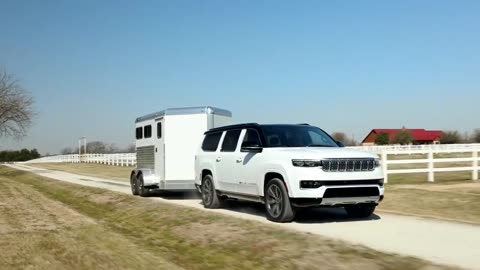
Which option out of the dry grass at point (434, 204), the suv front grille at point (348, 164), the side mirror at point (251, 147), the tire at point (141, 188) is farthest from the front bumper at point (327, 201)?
the tire at point (141, 188)

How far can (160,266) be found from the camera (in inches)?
308

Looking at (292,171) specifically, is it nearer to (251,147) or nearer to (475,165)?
(251,147)

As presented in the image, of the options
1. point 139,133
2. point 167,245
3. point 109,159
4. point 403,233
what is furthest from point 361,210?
point 109,159

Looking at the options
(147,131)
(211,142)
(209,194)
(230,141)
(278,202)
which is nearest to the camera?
(278,202)

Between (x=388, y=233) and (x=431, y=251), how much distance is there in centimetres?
173

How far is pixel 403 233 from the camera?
30.9 ft

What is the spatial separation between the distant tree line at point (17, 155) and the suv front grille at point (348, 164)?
125102 millimetres

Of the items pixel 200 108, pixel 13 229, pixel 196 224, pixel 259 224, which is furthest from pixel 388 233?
pixel 200 108

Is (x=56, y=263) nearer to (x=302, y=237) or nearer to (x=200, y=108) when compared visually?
(x=302, y=237)

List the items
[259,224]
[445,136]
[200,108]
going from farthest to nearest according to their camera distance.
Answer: [445,136] < [200,108] < [259,224]

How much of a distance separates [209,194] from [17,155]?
4886 inches

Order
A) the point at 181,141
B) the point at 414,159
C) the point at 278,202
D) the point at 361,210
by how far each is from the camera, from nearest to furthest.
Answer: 1. the point at 278,202
2. the point at 361,210
3. the point at 181,141
4. the point at 414,159

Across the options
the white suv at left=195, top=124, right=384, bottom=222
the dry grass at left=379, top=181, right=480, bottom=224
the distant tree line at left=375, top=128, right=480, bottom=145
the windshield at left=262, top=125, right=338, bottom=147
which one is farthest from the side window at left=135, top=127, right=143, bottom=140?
the distant tree line at left=375, top=128, right=480, bottom=145

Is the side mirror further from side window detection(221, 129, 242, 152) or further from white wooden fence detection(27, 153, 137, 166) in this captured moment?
white wooden fence detection(27, 153, 137, 166)
